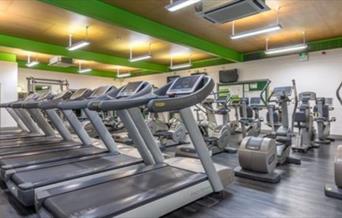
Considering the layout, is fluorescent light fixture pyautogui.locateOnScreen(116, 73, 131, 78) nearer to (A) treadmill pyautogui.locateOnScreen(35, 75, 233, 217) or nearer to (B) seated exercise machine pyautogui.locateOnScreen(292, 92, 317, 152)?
(B) seated exercise machine pyautogui.locateOnScreen(292, 92, 317, 152)

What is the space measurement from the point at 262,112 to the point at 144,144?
7.33 metres

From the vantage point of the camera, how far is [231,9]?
4258 mm

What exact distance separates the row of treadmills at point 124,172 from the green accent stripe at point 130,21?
190cm

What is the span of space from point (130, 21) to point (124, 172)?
13.0 feet

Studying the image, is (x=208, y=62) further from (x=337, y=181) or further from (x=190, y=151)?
(x=337, y=181)

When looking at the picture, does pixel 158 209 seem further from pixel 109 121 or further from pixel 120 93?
pixel 109 121

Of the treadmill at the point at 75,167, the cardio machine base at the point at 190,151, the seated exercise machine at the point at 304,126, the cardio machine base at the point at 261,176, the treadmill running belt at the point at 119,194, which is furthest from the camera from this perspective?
the seated exercise machine at the point at 304,126

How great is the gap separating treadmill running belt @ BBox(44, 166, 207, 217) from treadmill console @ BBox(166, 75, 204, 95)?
97cm

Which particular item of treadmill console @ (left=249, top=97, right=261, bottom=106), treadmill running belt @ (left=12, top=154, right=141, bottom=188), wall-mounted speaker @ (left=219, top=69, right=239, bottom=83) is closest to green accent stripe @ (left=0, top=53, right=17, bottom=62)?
treadmill running belt @ (left=12, top=154, right=141, bottom=188)

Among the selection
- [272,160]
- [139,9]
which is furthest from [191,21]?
[272,160]

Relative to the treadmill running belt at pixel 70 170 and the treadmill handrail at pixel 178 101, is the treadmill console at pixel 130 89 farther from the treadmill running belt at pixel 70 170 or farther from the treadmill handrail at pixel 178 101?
the treadmill running belt at pixel 70 170

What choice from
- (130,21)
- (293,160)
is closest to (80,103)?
(130,21)

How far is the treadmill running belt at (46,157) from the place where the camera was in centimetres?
348

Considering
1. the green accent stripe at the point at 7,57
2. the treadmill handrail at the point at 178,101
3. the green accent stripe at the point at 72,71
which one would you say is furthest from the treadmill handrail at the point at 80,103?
the green accent stripe at the point at 72,71
